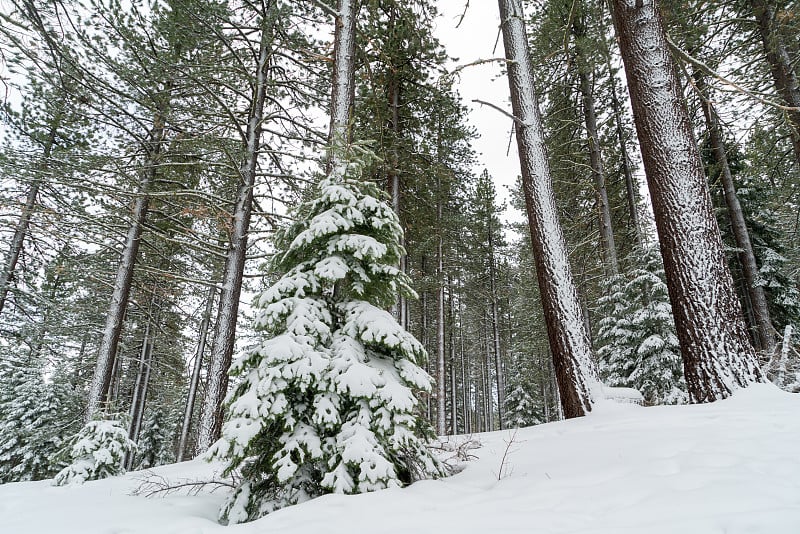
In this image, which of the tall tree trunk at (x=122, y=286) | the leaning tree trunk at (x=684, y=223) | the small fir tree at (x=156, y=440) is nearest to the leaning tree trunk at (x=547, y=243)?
the leaning tree trunk at (x=684, y=223)

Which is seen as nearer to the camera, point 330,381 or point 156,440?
point 330,381

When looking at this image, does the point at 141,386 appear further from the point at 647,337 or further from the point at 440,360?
the point at 647,337

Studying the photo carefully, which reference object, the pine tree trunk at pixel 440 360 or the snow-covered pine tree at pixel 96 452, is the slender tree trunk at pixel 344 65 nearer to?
the snow-covered pine tree at pixel 96 452

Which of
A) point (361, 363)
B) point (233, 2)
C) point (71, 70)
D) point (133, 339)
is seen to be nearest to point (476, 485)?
point (361, 363)

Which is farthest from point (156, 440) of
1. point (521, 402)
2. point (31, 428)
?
point (521, 402)

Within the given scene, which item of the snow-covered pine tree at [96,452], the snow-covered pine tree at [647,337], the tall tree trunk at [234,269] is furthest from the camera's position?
the snow-covered pine tree at [647,337]

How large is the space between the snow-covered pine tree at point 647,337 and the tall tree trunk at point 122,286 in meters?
12.0

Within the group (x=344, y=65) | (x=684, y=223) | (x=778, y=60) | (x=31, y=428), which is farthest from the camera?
(x=31, y=428)

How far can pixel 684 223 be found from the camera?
4.21m

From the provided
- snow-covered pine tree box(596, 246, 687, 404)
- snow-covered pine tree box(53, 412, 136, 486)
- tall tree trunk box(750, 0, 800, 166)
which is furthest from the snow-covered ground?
tall tree trunk box(750, 0, 800, 166)

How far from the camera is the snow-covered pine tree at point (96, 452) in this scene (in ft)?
14.8

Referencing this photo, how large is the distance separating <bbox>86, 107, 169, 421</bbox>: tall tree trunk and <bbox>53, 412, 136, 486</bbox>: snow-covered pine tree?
4.53 m

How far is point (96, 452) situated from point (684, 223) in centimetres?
722

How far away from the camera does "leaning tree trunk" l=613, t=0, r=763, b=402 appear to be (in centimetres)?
388
